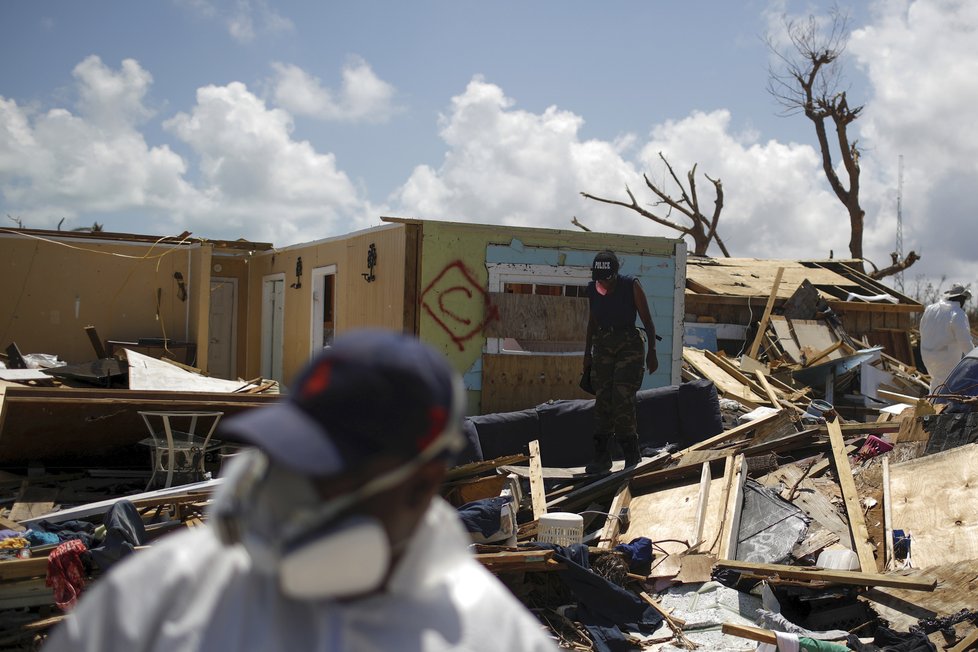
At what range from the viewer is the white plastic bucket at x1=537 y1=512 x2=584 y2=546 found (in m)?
7.30

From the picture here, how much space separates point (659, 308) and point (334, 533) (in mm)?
12937

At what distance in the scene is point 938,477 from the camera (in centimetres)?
752

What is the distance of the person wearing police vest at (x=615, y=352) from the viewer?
29.3 feet

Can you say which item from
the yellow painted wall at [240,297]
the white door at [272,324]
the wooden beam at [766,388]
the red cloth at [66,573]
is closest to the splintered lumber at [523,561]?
the red cloth at [66,573]

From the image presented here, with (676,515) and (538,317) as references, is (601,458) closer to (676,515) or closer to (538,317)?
(676,515)

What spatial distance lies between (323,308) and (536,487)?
7.29 metres

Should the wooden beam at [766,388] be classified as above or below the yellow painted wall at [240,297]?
below

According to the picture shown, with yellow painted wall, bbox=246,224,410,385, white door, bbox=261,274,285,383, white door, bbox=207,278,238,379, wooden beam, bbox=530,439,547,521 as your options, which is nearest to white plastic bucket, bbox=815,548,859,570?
wooden beam, bbox=530,439,547,521

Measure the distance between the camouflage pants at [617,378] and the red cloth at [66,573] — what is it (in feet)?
16.4

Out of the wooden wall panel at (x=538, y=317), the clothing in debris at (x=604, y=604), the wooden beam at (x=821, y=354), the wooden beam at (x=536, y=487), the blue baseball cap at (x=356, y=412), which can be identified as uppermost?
the wooden wall panel at (x=538, y=317)

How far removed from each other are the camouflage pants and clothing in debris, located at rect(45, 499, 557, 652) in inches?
312

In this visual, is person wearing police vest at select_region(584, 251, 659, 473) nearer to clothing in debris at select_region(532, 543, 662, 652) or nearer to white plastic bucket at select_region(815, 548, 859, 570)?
white plastic bucket at select_region(815, 548, 859, 570)

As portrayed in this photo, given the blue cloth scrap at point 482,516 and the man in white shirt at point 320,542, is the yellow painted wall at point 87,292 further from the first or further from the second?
the man in white shirt at point 320,542

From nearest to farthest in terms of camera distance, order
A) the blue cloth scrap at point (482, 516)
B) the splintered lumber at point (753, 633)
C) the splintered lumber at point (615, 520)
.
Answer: the splintered lumber at point (753, 633), the blue cloth scrap at point (482, 516), the splintered lumber at point (615, 520)
